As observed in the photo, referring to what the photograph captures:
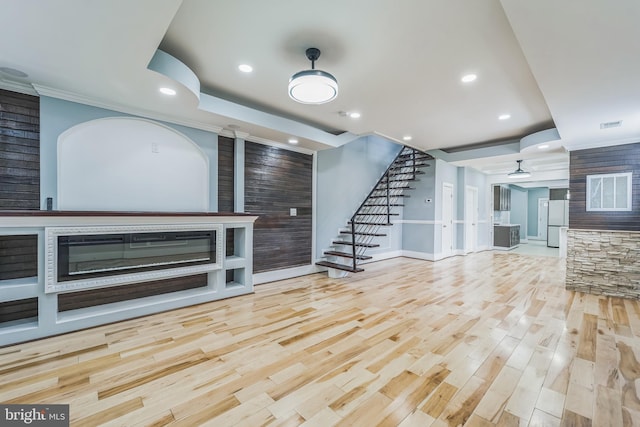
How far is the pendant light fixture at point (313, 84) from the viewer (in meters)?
2.42

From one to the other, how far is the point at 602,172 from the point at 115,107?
7485 mm

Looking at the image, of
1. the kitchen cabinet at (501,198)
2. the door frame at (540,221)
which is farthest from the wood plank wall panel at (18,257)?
the door frame at (540,221)

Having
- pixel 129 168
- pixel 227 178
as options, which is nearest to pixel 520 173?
pixel 227 178

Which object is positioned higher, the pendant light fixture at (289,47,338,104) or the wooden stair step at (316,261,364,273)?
the pendant light fixture at (289,47,338,104)

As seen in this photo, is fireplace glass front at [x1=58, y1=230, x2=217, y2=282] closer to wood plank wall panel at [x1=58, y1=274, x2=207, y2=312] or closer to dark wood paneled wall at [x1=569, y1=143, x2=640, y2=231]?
wood plank wall panel at [x1=58, y1=274, x2=207, y2=312]

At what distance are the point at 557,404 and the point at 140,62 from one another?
13.6 ft

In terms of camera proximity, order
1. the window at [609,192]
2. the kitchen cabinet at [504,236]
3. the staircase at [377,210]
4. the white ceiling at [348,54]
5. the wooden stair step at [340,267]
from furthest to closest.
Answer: the kitchen cabinet at [504,236]
the staircase at [377,210]
the wooden stair step at [340,267]
the window at [609,192]
the white ceiling at [348,54]

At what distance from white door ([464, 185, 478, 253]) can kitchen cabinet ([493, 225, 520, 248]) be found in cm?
162

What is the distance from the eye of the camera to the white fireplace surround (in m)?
3.01

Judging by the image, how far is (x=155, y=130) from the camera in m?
3.59

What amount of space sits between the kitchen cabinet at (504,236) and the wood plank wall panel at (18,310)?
1146 centimetres

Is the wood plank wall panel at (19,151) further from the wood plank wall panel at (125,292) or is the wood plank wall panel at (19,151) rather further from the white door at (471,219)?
the white door at (471,219)

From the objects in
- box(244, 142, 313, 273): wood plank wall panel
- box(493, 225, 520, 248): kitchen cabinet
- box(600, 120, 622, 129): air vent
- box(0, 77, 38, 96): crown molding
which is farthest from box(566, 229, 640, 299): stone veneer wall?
box(0, 77, 38, 96): crown molding

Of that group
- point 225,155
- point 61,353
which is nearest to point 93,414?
point 61,353
